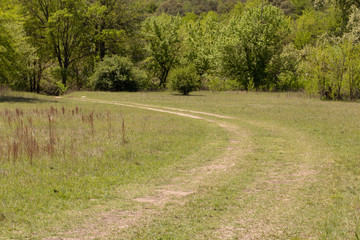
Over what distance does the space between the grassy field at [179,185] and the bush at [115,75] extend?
3087cm

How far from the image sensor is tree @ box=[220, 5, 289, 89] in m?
50.3

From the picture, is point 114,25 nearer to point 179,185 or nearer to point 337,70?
point 337,70

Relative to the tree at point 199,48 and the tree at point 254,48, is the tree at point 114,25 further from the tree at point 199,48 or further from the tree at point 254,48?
the tree at point 254,48

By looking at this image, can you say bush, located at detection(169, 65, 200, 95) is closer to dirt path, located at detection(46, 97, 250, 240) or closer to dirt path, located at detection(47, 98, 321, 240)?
dirt path, located at detection(47, 98, 321, 240)

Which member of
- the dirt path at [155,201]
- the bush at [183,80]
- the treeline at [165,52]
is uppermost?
the treeline at [165,52]

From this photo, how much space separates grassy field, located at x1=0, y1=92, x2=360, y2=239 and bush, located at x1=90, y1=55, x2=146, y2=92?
30.9 meters

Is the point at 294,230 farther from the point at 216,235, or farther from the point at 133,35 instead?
the point at 133,35

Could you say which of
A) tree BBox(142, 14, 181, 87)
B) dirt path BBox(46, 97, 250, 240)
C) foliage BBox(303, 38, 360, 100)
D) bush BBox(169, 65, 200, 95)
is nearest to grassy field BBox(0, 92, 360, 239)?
dirt path BBox(46, 97, 250, 240)

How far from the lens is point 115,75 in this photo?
155ft

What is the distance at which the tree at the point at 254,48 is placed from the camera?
50.3m

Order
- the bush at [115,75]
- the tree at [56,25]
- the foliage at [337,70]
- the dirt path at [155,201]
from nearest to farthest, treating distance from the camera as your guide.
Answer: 1. the dirt path at [155,201]
2. the foliage at [337,70]
3. the bush at [115,75]
4. the tree at [56,25]

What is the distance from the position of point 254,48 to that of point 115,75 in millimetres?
19904

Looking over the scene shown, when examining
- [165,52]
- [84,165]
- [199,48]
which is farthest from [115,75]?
[84,165]

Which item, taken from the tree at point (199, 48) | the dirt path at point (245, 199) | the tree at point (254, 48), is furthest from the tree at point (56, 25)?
the dirt path at point (245, 199)
